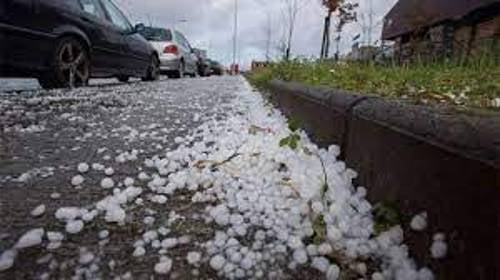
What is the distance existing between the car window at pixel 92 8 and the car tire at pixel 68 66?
1.98 feet

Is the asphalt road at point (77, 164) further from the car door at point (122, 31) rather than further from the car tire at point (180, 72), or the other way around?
the car tire at point (180, 72)

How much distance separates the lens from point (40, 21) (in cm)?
606

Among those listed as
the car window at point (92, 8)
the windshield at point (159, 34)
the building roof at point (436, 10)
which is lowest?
the windshield at point (159, 34)

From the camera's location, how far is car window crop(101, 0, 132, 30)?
864cm

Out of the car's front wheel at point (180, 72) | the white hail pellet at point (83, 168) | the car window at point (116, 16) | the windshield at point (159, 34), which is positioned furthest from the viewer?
the car's front wheel at point (180, 72)

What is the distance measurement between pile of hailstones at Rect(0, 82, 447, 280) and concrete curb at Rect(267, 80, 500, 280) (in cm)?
5

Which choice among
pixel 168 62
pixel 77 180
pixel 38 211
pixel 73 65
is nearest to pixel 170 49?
pixel 168 62

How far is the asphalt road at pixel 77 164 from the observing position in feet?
4.77

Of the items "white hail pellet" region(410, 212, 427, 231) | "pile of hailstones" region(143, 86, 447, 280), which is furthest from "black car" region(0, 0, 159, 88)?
"white hail pellet" region(410, 212, 427, 231)

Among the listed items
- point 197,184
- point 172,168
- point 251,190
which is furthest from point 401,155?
point 172,168

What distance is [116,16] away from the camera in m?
9.02

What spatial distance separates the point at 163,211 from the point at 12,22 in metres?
4.56

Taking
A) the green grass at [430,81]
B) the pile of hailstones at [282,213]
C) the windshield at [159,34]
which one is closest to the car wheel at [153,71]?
the windshield at [159,34]

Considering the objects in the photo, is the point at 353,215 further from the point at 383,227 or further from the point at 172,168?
the point at 172,168
